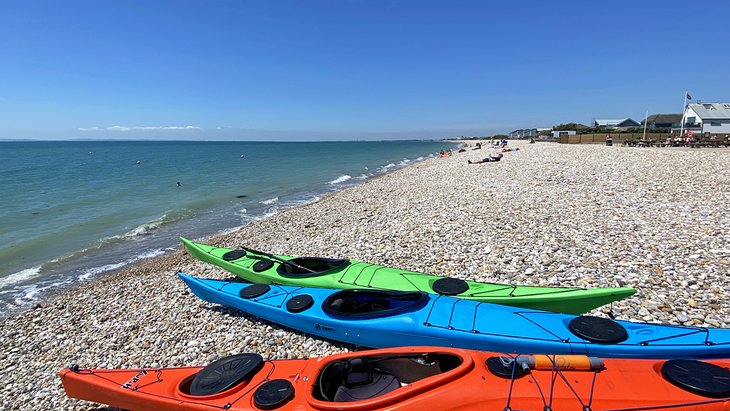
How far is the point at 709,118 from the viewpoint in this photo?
177 ft

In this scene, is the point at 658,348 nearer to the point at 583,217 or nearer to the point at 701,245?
the point at 701,245

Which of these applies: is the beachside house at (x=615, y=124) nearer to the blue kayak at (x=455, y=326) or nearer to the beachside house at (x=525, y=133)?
the beachside house at (x=525, y=133)

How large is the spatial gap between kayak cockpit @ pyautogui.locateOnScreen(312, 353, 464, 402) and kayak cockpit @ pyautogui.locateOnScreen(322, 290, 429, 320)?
1167 mm

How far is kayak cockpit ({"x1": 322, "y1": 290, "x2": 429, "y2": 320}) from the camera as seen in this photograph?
219 inches

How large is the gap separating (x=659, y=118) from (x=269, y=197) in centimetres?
9886

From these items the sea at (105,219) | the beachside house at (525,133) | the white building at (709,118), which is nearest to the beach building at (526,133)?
the beachside house at (525,133)

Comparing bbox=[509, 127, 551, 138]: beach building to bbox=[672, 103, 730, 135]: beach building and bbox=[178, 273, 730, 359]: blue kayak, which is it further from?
bbox=[178, 273, 730, 359]: blue kayak

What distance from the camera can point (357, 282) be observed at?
700 cm

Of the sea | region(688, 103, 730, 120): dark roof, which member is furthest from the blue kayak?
region(688, 103, 730, 120): dark roof

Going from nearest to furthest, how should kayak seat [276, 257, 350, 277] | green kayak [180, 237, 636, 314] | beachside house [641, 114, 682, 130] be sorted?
green kayak [180, 237, 636, 314]
kayak seat [276, 257, 350, 277]
beachside house [641, 114, 682, 130]

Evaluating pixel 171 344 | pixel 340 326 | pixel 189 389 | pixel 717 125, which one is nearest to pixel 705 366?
pixel 340 326

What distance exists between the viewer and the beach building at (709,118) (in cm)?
5338

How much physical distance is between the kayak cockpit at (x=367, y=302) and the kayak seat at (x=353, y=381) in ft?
4.03

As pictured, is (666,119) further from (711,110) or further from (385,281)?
(385,281)
